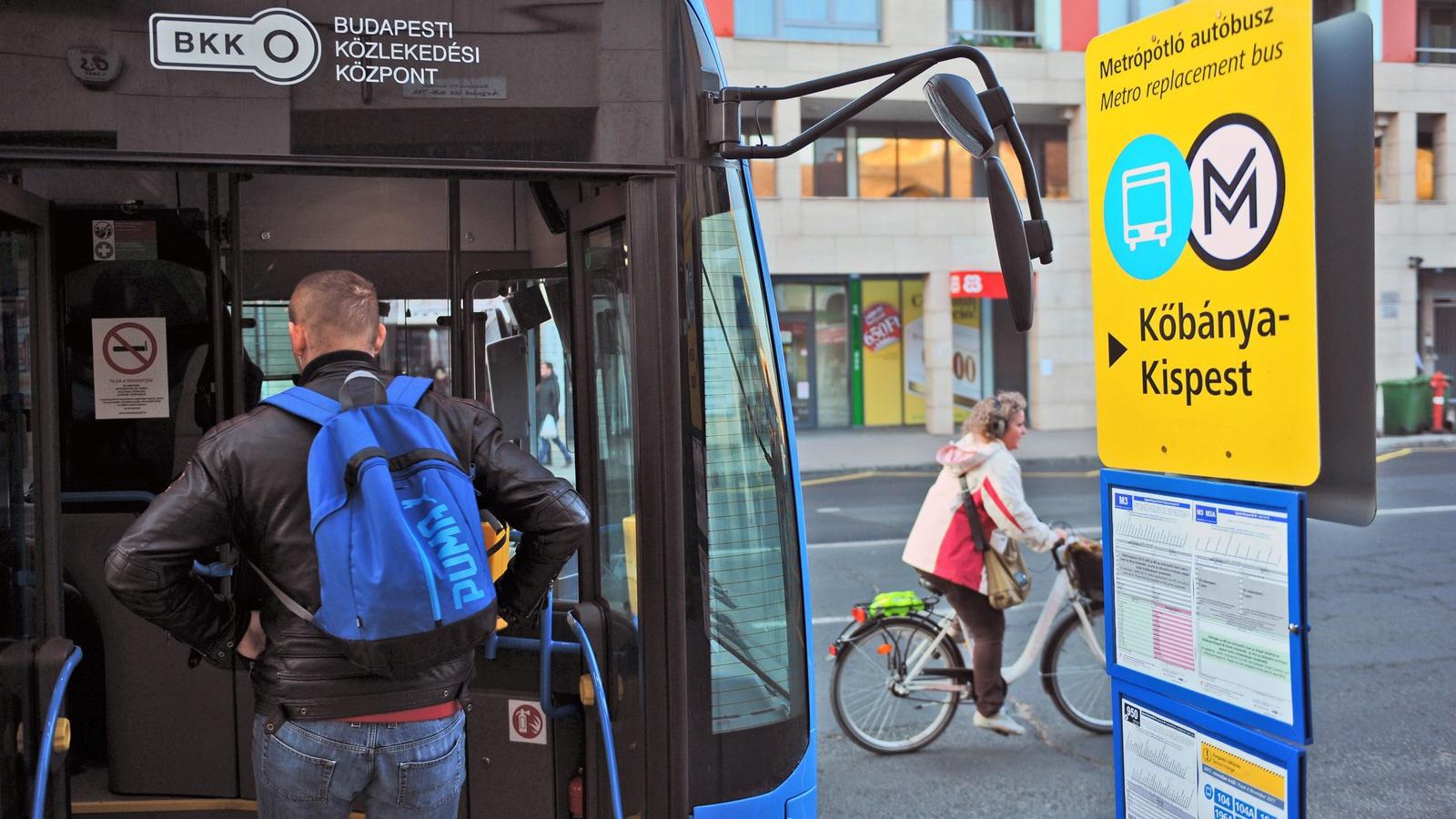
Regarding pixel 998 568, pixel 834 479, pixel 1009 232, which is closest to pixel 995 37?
pixel 834 479

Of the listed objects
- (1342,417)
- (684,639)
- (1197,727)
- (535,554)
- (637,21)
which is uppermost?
(637,21)

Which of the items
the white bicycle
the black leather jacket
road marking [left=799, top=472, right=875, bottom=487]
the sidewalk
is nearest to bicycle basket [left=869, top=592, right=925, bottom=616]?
the white bicycle

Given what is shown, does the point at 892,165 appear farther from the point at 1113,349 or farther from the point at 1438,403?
the point at 1113,349

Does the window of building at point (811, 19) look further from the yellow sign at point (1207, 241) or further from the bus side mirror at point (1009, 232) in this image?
the bus side mirror at point (1009, 232)

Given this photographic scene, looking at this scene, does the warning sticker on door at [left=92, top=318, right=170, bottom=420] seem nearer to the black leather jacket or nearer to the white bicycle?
the black leather jacket

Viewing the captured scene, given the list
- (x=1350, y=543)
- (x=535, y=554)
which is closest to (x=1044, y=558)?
(x=1350, y=543)

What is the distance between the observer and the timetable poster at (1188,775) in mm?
2502

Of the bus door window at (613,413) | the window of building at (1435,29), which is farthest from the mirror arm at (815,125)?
the window of building at (1435,29)

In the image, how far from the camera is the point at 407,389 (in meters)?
2.45

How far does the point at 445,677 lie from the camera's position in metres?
2.47

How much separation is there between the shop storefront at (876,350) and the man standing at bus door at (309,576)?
70.5 ft

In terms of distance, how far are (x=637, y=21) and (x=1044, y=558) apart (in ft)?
25.7

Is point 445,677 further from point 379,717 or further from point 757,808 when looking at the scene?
point 757,808

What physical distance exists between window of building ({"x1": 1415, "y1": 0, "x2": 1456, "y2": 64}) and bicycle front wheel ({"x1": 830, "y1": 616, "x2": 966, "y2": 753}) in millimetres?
26152
